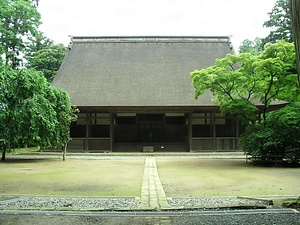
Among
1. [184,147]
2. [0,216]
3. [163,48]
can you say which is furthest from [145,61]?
[0,216]

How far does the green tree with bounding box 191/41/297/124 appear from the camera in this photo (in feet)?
37.9

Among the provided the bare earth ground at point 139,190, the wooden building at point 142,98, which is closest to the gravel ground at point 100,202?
the bare earth ground at point 139,190

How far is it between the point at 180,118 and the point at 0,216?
1732 centimetres

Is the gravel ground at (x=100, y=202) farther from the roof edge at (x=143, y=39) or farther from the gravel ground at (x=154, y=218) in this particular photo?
the roof edge at (x=143, y=39)

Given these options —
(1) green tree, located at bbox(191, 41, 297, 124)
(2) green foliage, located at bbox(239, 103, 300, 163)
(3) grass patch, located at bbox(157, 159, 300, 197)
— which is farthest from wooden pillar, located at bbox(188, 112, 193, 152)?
(3) grass patch, located at bbox(157, 159, 300, 197)

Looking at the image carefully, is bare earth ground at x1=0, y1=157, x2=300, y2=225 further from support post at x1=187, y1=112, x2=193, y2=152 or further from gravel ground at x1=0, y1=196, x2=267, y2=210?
support post at x1=187, y1=112, x2=193, y2=152

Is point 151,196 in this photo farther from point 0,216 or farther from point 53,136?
point 53,136

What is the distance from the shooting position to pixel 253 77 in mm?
12398

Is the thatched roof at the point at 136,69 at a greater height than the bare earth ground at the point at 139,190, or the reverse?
the thatched roof at the point at 136,69

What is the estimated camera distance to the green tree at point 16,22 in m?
17.0

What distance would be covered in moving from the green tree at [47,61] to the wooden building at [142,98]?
14.9ft

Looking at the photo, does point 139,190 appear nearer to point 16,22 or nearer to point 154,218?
point 154,218

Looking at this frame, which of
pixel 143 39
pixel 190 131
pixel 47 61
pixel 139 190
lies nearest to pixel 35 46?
pixel 47 61

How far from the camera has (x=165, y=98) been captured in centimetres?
1894
